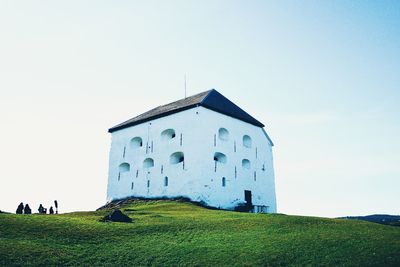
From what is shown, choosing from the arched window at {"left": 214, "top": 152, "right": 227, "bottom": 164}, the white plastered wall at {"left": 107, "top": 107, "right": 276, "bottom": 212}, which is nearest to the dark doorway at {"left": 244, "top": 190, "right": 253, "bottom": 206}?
the white plastered wall at {"left": 107, "top": 107, "right": 276, "bottom": 212}

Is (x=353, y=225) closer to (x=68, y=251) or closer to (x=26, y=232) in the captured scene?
(x=68, y=251)

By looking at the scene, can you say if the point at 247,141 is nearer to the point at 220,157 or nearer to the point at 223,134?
the point at 223,134

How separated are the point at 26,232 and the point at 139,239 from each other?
4994 mm

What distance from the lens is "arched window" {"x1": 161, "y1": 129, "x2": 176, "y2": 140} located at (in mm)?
34594

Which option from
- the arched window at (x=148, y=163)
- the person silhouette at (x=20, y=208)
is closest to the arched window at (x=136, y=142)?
the arched window at (x=148, y=163)

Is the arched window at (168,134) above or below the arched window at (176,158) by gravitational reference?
above

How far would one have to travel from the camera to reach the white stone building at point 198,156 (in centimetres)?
3105

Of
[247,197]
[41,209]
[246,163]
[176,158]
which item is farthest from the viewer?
[246,163]

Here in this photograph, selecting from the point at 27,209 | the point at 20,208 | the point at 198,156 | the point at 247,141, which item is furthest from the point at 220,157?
the point at 20,208

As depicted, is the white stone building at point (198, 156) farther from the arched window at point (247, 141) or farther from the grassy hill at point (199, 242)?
the grassy hill at point (199, 242)

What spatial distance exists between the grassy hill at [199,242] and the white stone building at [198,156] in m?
12.4

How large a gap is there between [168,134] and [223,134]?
5.41 m

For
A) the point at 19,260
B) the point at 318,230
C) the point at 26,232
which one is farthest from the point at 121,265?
the point at 318,230

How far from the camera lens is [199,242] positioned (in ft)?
48.8
